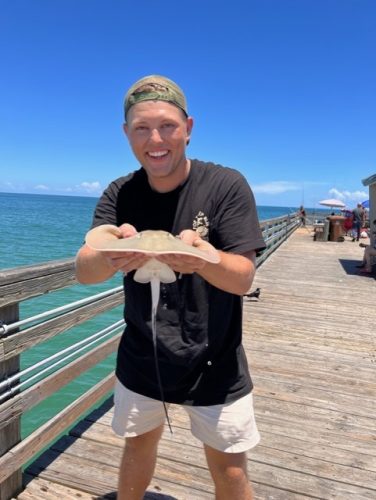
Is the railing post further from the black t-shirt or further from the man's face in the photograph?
the man's face

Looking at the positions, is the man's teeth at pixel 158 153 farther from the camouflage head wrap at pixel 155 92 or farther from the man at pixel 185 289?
the camouflage head wrap at pixel 155 92

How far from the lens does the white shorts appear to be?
2.02 m

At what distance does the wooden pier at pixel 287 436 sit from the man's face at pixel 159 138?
2041 millimetres

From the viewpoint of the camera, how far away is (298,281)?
415 inches

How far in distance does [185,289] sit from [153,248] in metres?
0.40

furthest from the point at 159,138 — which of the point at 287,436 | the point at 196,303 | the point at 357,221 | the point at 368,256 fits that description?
the point at 357,221

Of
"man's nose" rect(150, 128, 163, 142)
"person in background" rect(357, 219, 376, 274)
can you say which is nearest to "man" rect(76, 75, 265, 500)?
"man's nose" rect(150, 128, 163, 142)

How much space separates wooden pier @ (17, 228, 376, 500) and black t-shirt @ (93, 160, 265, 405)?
3.82 ft

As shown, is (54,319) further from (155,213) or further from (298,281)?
(298,281)

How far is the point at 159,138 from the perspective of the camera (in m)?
1.91

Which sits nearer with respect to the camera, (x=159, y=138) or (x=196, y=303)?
(x=159, y=138)

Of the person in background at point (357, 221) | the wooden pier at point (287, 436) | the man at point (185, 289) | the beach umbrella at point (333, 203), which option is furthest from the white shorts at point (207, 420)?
the beach umbrella at point (333, 203)

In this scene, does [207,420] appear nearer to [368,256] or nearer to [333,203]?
[368,256]

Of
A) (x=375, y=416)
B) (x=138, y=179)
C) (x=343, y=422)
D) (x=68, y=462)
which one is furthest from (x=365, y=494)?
(x=138, y=179)
